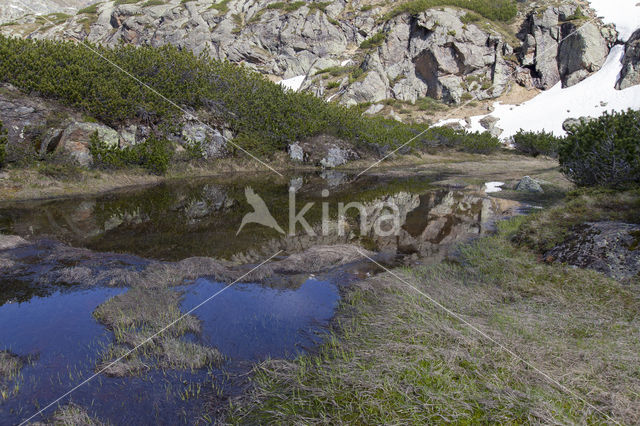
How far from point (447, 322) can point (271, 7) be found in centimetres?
10976

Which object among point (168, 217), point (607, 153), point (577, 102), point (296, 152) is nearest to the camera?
point (607, 153)

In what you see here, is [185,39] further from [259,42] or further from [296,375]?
[296,375]

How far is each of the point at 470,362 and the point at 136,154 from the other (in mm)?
26000

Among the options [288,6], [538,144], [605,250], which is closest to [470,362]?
[605,250]

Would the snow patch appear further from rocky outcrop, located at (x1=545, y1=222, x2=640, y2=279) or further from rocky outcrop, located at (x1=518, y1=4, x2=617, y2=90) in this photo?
rocky outcrop, located at (x1=545, y1=222, x2=640, y2=279)

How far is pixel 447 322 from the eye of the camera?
5.31 m

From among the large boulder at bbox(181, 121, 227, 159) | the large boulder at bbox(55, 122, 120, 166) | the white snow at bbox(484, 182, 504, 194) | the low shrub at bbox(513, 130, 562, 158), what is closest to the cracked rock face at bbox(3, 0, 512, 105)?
the low shrub at bbox(513, 130, 562, 158)

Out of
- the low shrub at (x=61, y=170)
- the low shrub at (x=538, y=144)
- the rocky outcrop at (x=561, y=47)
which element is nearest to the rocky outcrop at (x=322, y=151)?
the low shrub at (x=61, y=170)

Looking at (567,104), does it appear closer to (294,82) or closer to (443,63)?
(443,63)

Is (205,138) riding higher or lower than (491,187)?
higher

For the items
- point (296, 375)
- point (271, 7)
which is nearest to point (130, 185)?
point (296, 375)

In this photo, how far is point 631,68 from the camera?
61.9m

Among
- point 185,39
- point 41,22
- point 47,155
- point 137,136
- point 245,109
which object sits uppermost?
point 41,22

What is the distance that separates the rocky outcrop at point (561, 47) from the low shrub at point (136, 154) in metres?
74.0
